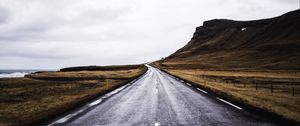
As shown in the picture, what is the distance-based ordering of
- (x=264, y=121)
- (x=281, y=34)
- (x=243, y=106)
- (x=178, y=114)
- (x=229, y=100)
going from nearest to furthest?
1. (x=264, y=121)
2. (x=178, y=114)
3. (x=243, y=106)
4. (x=229, y=100)
5. (x=281, y=34)

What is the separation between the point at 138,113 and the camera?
1212 centimetres

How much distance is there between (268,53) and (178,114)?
157 m

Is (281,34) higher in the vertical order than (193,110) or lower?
higher

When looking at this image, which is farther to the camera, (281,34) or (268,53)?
(281,34)

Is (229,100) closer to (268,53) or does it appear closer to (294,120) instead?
(294,120)

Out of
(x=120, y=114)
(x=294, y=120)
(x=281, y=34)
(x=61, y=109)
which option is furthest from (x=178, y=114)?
(x=281, y=34)

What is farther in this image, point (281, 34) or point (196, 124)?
point (281, 34)

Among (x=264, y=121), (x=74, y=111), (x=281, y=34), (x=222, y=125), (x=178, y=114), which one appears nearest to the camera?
(x=222, y=125)

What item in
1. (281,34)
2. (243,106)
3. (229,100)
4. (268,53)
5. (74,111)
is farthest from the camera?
(281,34)

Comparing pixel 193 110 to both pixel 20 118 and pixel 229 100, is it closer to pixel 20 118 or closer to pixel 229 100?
pixel 229 100

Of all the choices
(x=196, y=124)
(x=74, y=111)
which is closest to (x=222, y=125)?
(x=196, y=124)

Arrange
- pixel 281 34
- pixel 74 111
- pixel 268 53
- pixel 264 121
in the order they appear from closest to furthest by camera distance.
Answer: pixel 264 121
pixel 74 111
pixel 268 53
pixel 281 34

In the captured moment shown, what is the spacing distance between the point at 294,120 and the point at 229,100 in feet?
22.0

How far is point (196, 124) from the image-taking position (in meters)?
9.65
